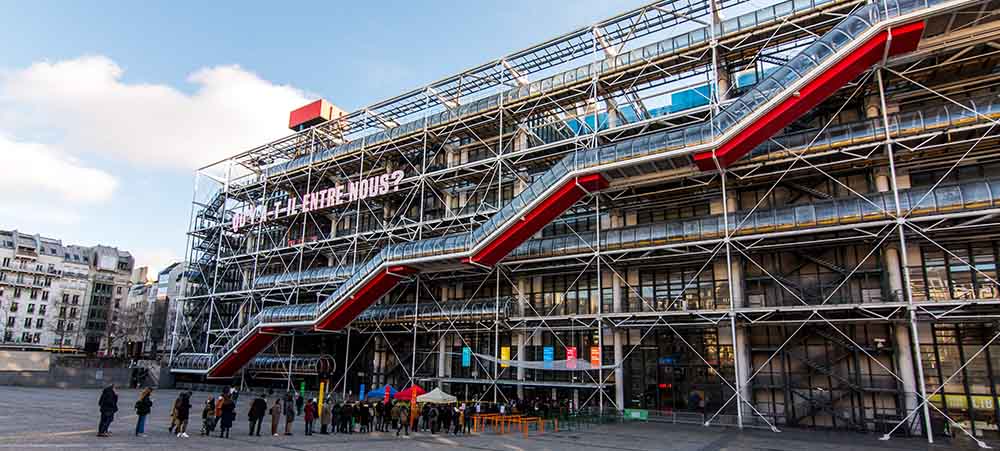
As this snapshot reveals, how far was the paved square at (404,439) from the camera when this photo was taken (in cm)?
1299

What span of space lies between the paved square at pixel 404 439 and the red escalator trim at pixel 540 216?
844cm

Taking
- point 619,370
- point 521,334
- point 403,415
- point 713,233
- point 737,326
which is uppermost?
point 713,233

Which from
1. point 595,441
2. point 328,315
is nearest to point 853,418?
point 595,441

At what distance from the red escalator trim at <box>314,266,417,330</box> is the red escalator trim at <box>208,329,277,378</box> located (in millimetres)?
5000

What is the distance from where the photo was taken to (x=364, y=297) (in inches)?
1163

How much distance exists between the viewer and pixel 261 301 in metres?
38.9

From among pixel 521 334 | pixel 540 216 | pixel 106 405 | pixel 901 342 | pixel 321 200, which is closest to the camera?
pixel 106 405

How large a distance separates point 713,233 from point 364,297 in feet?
55.2

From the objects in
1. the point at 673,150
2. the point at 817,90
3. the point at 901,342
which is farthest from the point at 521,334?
the point at 817,90

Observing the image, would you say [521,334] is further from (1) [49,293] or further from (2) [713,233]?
(1) [49,293]

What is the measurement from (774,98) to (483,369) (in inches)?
666

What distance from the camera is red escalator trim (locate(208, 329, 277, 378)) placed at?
33.7 metres

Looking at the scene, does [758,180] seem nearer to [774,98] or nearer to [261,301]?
[774,98]

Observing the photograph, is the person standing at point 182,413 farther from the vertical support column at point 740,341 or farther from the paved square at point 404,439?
the vertical support column at point 740,341
